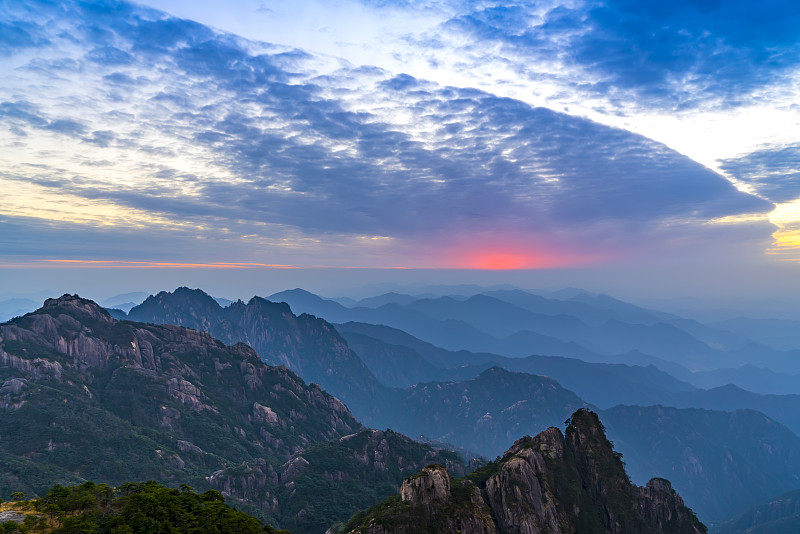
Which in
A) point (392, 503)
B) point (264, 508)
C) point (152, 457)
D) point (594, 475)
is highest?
point (392, 503)

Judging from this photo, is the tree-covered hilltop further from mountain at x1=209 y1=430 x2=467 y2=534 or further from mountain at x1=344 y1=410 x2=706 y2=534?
mountain at x1=209 y1=430 x2=467 y2=534

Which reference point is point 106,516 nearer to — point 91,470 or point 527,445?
point 527,445

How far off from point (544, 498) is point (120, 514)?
93.0 m

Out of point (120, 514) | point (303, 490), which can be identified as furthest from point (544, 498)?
point (303, 490)

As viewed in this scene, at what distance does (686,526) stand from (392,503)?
335 feet

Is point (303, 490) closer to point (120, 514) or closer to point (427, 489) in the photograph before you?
point (427, 489)

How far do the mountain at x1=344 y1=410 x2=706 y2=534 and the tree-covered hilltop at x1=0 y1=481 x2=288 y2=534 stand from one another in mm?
32058

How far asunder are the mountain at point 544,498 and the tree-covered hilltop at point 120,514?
32.1m

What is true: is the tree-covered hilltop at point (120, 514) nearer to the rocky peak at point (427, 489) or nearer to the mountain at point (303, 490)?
the rocky peak at point (427, 489)

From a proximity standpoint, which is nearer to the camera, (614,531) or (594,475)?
(614,531)

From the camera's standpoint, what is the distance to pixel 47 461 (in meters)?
154

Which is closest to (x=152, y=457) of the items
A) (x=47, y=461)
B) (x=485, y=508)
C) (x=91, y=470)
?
(x=91, y=470)

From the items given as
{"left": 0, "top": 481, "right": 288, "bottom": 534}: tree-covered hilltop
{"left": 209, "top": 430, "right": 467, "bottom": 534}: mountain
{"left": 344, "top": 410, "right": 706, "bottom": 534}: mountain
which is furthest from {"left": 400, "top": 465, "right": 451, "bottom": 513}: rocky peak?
{"left": 209, "top": 430, "right": 467, "bottom": 534}: mountain

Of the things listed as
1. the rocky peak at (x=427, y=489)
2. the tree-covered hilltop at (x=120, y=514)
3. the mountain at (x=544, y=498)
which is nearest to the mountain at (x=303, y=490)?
the mountain at (x=544, y=498)
